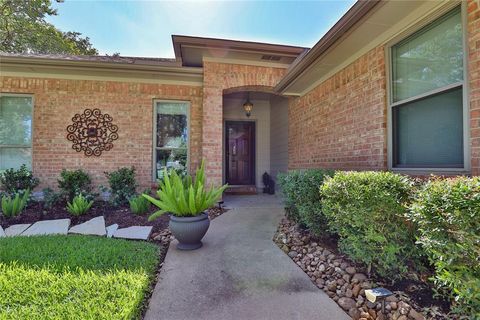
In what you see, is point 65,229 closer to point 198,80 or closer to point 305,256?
point 305,256

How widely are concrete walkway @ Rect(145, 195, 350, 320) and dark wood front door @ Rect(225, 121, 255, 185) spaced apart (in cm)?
500

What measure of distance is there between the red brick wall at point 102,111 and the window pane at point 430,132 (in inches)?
176

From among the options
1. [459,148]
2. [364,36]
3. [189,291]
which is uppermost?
[364,36]

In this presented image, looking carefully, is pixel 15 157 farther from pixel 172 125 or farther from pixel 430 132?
pixel 430 132

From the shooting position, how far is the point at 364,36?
354 centimetres

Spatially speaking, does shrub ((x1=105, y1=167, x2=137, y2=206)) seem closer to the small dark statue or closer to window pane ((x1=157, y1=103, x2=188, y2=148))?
window pane ((x1=157, y1=103, x2=188, y2=148))

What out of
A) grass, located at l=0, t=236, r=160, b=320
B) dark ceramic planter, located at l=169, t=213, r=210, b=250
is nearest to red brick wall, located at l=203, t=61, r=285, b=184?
dark ceramic planter, located at l=169, t=213, r=210, b=250

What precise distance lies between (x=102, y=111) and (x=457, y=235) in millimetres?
6673

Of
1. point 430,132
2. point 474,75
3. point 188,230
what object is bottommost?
point 188,230

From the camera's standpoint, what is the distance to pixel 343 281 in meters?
2.57

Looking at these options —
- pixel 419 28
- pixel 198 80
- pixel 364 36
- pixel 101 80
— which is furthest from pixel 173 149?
pixel 419 28

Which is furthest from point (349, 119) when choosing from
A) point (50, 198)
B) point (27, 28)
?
point (27, 28)

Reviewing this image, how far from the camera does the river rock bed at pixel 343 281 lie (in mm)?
Answer: 2025

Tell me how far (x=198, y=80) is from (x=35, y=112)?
3.69 meters
